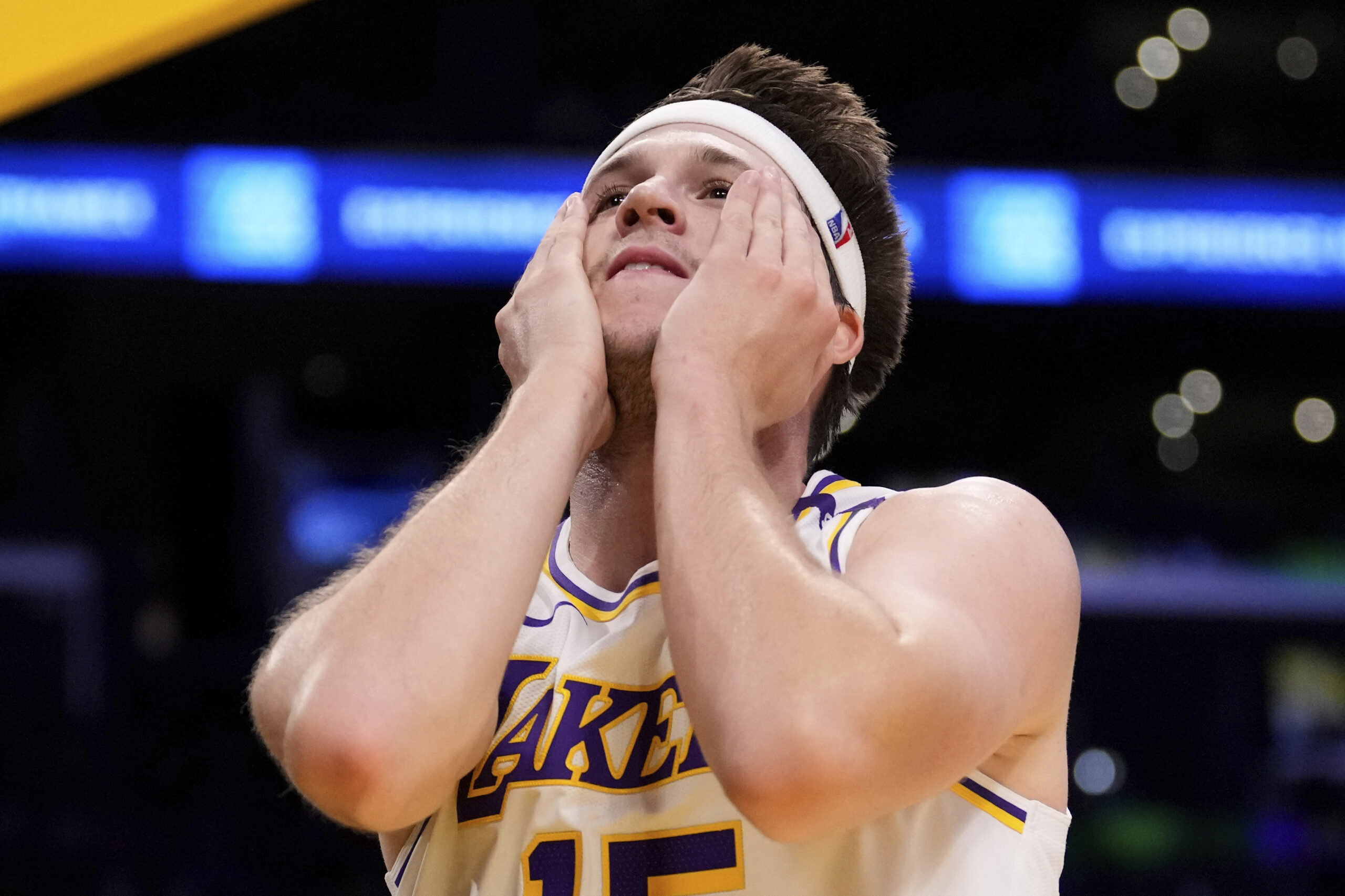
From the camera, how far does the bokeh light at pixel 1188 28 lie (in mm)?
8531

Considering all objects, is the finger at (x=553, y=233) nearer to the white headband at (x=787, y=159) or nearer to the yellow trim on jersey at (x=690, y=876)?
the white headband at (x=787, y=159)

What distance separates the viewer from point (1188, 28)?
869cm

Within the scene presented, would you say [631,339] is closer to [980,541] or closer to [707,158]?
[707,158]

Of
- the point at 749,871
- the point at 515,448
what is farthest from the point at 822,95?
the point at 749,871

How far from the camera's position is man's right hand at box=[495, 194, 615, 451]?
Answer: 6.35 feet

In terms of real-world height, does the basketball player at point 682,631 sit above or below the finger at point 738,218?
below

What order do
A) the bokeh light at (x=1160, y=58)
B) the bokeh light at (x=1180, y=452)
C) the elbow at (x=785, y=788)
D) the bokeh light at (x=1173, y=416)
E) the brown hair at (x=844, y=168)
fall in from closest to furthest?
the elbow at (x=785, y=788)
the brown hair at (x=844, y=168)
the bokeh light at (x=1160, y=58)
the bokeh light at (x=1173, y=416)
the bokeh light at (x=1180, y=452)

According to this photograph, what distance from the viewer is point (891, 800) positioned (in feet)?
5.04

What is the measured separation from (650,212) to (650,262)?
91 mm

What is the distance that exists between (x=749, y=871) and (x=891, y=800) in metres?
0.29

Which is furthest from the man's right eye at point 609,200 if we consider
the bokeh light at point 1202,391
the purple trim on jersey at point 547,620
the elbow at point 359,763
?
the bokeh light at point 1202,391

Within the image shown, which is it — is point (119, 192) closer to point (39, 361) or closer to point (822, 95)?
point (39, 361)

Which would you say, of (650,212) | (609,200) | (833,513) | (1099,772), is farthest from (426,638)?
(1099,772)

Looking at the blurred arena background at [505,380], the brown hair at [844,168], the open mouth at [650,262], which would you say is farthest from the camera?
the blurred arena background at [505,380]
